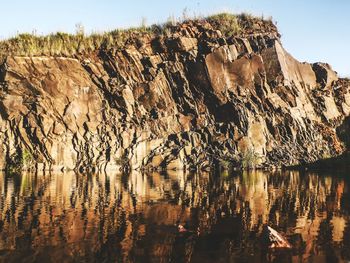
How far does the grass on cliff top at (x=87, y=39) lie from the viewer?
5525cm

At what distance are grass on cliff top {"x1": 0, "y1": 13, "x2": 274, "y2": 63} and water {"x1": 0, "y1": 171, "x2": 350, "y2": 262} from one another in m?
30.8

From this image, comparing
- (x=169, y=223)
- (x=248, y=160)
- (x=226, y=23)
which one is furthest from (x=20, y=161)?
(x=226, y=23)

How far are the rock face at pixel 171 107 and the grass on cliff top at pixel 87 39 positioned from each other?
172cm

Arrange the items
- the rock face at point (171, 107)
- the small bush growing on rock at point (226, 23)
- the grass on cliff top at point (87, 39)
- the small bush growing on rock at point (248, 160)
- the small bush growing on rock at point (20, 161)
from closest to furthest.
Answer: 1. the small bush growing on rock at point (20, 161)
2. the rock face at point (171, 107)
3. the small bush growing on rock at point (248, 160)
4. the grass on cliff top at point (87, 39)
5. the small bush growing on rock at point (226, 23)

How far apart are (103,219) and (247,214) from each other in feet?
22.3

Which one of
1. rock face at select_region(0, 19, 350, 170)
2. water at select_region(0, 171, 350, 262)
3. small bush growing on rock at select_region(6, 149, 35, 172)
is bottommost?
water at select_region(0, 171, 350, 262)

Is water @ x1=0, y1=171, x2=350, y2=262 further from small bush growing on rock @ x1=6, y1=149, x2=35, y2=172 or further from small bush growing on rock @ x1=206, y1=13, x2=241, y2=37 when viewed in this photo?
small bush growing on rock @ x1=206, y1=13, x2=241, y2=37

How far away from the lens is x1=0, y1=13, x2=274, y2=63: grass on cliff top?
181 feet

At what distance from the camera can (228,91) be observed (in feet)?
185

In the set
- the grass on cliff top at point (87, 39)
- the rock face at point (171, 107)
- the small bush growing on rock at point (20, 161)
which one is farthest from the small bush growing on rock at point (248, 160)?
the small bush growing on rock at point (20, 161)

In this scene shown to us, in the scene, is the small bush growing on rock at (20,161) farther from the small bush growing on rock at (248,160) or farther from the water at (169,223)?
the small bush growing on rock at (248,160)

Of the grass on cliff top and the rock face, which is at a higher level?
the grass on cliff top

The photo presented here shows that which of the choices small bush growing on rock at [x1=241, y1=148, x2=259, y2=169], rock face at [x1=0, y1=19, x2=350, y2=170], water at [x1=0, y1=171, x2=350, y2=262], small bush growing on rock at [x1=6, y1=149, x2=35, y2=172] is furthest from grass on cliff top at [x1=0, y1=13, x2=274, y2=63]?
water at [x1=0, y1=171, x2=350, y2=262]

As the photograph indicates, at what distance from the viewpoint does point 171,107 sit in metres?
55.6
